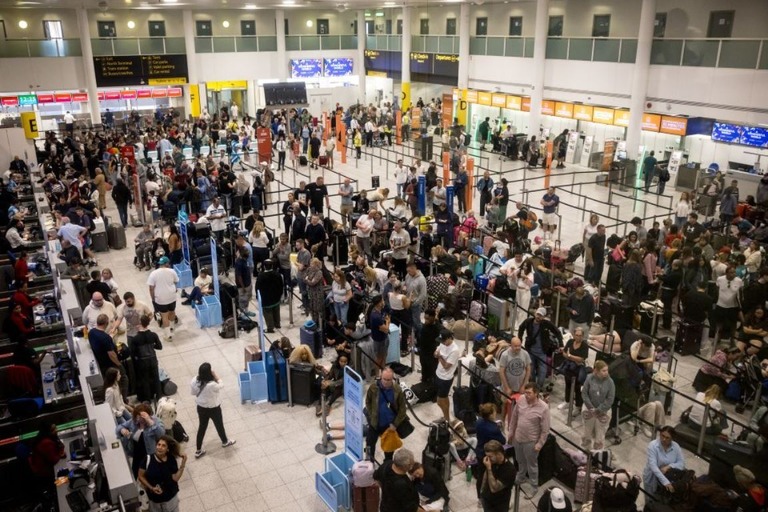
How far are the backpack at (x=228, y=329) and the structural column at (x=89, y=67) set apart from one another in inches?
986

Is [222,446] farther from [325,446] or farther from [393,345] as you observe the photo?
[393,345]

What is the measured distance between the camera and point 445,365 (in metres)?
9.27

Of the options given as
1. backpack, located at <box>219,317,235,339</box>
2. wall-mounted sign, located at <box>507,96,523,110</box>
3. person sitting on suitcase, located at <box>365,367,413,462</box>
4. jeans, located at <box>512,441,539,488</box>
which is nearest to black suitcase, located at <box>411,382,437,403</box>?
person sitting on suitcase, located at <box>365,367,413,462</box>

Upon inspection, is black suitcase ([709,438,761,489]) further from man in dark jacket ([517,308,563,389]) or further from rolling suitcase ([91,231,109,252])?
rolling suitcase ([91,231,109,252])

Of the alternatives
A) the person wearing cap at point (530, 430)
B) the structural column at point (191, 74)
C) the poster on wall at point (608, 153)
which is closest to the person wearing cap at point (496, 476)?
the person wearing cap at point (530, 430)

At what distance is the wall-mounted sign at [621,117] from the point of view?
2559cm

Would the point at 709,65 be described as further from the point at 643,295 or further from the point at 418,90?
the point at 418,90

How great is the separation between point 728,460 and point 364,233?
8894 mm

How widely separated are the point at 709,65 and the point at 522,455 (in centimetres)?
1831

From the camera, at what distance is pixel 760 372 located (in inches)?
393

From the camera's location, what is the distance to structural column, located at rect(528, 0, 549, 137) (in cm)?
2758

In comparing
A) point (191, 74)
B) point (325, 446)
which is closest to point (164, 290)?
point (325, 446)

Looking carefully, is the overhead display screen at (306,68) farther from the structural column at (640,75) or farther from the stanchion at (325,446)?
the stanchion at (325,446)

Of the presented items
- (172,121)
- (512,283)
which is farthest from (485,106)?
(512,283)
